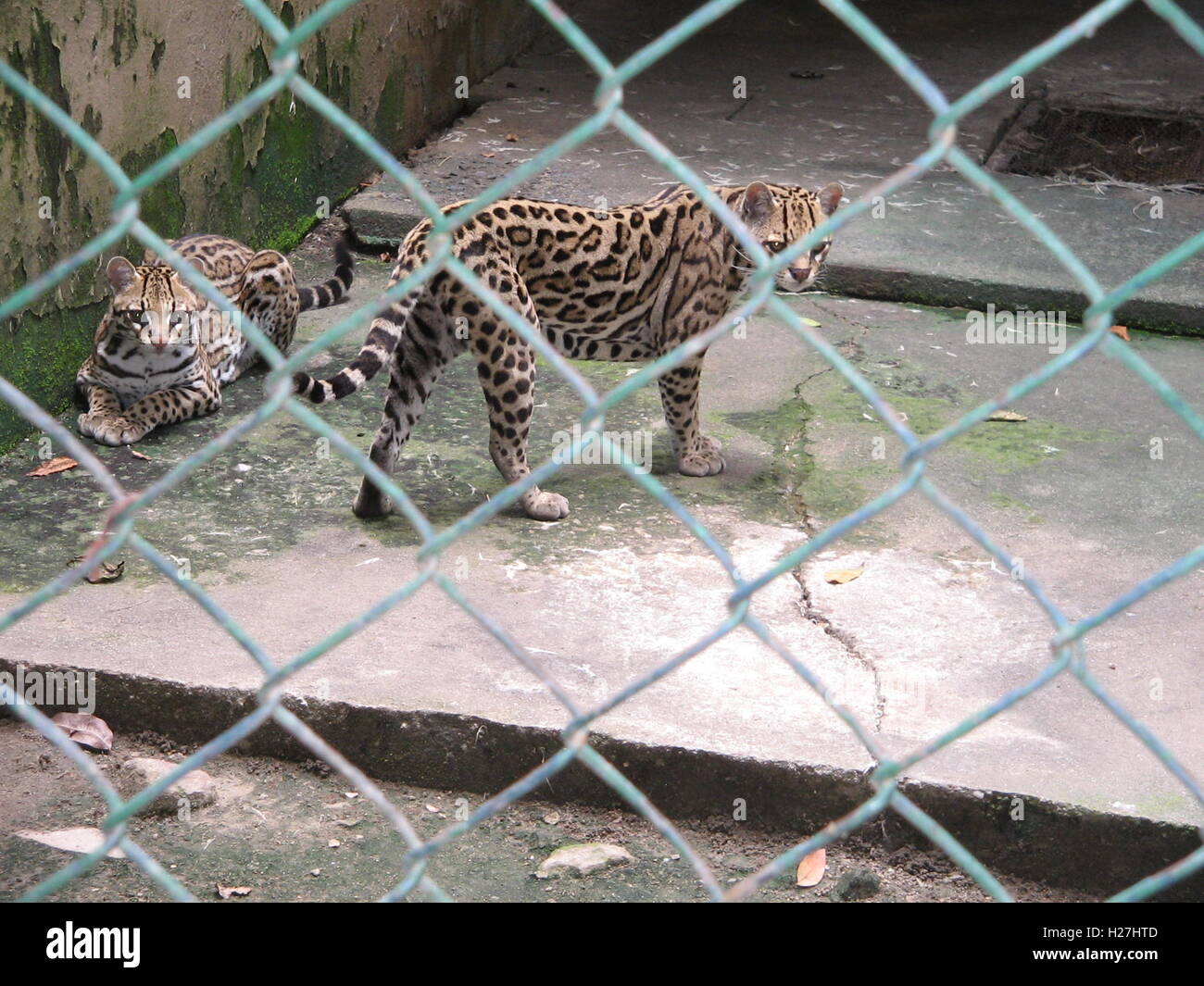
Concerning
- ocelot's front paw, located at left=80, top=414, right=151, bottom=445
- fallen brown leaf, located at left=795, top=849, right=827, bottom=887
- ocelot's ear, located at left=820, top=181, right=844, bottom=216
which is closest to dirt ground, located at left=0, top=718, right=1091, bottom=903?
fallen brown leaf, located at left=795, top=849, right=827, bottom=887

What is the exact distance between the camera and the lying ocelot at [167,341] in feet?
18.3

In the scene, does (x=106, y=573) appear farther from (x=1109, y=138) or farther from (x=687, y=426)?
(x=1109, y=138)

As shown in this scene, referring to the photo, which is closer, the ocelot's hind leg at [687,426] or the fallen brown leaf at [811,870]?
the fallen brown leaf at [811,870]

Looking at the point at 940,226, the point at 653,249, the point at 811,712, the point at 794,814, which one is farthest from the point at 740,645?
the point at 940,226

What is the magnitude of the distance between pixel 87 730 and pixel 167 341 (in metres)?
1.97

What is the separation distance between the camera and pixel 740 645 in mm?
4344

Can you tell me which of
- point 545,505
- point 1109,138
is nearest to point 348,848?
point 545,505

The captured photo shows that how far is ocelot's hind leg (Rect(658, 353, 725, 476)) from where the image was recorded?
5.34 m

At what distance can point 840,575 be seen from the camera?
15.6ft

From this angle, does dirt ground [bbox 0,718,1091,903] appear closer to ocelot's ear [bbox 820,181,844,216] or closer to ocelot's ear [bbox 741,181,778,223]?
ocelot's ear [bbox 741,181,778,223]

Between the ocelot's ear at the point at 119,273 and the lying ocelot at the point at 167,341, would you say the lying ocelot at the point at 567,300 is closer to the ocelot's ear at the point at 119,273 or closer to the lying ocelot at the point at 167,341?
the lying ocelot at the point at 167,341

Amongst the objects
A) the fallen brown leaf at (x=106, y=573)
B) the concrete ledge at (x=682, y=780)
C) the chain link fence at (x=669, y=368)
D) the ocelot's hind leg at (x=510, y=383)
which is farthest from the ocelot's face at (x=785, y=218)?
the chain link fence at (x=669, y=368)

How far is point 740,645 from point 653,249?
1628mm

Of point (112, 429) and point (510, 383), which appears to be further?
point (112, 429)
